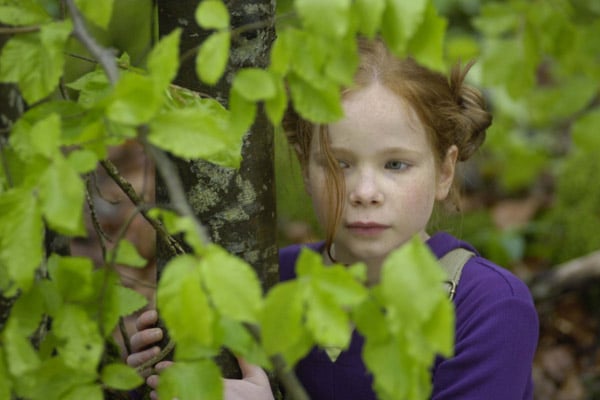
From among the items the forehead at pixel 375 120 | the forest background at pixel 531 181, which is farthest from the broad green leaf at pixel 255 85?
the forest background at pixel 531 181

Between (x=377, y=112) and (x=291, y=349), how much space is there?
2.63 feet

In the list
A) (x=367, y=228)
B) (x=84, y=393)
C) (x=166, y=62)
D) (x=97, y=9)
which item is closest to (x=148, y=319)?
(x=367, y=228)

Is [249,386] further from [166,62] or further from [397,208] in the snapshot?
[166,62]

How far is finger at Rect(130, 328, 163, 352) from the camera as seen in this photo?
1782mm

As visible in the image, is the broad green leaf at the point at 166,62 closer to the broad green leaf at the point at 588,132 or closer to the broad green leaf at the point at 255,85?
the broad green leaf at the point at 255,85

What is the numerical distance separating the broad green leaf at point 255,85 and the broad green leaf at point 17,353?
1.34ft

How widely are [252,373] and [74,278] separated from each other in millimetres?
581

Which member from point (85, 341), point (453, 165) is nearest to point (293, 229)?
point (453, 165)

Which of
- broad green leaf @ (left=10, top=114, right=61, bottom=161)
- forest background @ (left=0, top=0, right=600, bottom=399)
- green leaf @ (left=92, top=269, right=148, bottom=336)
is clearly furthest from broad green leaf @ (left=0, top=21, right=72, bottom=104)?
forest background @ (left=0, top=0, right=600, bottom=399)

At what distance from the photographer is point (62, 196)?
1000mm

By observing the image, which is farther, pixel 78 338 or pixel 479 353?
pixel 479 353

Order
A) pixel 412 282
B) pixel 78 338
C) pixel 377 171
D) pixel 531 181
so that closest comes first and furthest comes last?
pixel 412 282 → pixel 78 338 → pixel 377 171 → pixel 531 181

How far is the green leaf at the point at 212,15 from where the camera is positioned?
105 cm

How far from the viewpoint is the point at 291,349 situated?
103 cm
